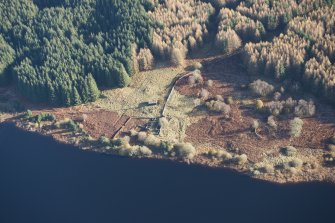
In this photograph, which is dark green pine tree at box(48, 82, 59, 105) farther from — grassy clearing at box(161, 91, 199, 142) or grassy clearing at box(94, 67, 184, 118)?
grassy clearing at box(161, 91, 199, 142)

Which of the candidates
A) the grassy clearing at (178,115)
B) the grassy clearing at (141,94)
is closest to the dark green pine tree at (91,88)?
the grassy clearing at (141,94)

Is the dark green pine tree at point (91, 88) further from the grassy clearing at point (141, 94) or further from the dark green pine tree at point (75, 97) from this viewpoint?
the dark green pine tree at point (75, 97)

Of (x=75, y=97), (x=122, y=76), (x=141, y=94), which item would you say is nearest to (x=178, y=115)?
(x=141, y=94)

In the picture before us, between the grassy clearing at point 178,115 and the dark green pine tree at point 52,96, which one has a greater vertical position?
the dark green pine tree at point 52,96

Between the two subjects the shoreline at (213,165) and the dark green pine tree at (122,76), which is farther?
the dark green pine tree at (122,76)

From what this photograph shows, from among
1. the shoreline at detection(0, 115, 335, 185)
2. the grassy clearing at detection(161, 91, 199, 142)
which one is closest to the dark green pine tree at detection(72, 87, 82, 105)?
the shoreline at detection(0, 115, 335, 185)

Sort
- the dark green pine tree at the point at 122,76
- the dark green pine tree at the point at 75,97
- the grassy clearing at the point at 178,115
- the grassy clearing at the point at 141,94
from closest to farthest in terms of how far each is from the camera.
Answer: the grassy clearing at the point at 178,115 → the grassy clearing at the point at 141,94 → the dark green pine tree at the point at 75,97 → the dark green pine tree at the point at 122,76

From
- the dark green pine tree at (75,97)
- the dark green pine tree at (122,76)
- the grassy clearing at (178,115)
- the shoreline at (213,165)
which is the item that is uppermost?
the dark green pine tree at (122,76)

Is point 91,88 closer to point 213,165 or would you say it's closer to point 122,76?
point 122,76

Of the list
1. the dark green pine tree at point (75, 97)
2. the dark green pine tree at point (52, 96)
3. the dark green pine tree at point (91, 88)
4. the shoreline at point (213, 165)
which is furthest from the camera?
the dark green pine tree at point (52, 96)

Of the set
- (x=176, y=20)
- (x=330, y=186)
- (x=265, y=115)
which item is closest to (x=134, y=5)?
(x=176, y=20)
